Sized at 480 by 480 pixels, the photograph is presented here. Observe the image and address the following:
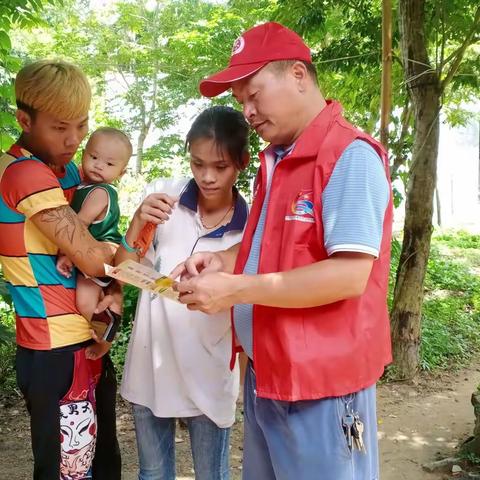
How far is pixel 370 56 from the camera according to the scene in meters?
5.07

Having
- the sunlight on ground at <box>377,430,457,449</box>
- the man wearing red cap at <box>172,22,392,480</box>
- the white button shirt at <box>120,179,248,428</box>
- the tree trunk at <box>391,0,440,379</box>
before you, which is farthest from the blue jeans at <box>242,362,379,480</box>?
the tree trunk at <box>391,0,440,379</box>

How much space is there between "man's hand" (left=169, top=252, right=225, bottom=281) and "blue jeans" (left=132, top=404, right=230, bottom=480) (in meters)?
0.57

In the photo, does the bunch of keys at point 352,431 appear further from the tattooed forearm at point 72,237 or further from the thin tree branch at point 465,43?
the thin tree branch at point 465,43

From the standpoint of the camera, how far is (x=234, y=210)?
6.31 ft

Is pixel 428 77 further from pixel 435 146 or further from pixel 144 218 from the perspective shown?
pixel 144 218

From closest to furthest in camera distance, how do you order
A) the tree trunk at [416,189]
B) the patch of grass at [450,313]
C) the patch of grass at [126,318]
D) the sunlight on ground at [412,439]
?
1. the sunlight on ground at [412,439]
2. the tree trunk at [416,189]
3. the patch of grass at [126,318]
4. the patch of grass at [450,313]

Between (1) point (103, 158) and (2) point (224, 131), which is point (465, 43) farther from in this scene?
(1) point (103, 158)

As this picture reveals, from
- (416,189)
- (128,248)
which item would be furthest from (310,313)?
(416,189)

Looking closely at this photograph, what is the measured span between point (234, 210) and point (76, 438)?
929 mm

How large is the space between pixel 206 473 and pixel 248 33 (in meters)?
1.48

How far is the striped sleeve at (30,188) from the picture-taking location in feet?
5.35

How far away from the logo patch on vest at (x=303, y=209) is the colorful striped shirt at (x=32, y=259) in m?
0.75

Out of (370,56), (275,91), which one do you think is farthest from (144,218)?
(370,56)

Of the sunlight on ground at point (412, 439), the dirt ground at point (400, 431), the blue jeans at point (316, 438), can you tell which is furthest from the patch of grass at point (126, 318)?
the blue jeans at point (316, 438)
